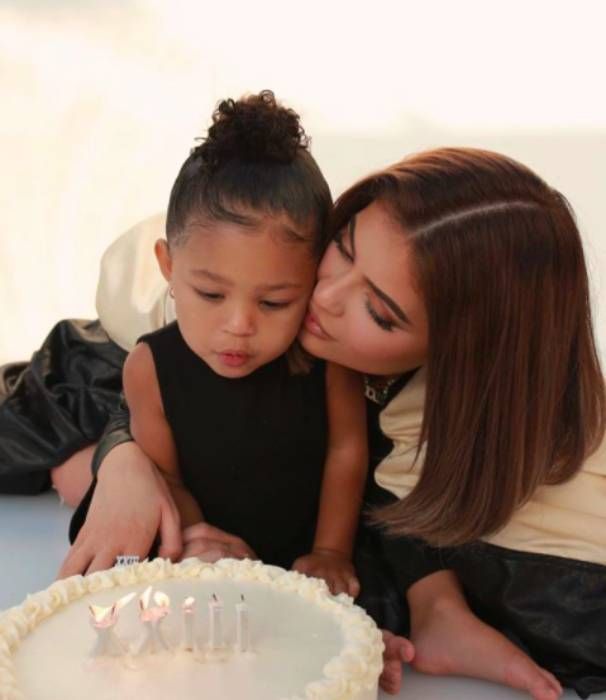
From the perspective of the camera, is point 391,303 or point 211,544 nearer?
point 391,303

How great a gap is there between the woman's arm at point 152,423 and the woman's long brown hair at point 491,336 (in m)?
0.33

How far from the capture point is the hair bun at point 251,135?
62.1 inches

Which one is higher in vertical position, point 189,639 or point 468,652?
point 189,639

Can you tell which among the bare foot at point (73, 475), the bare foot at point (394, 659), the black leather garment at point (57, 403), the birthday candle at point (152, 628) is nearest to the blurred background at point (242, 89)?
the black leather garment at point (57, 403)

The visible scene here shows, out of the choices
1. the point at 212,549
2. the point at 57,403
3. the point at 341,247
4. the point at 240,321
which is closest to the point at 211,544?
the point at 212,549

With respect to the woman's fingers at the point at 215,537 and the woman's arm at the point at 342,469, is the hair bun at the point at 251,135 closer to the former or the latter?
the woman's arm at the point at 342,469

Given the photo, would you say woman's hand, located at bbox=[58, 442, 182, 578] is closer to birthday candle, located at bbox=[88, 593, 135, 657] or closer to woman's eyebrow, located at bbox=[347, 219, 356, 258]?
birthday candle, located at bbox=[88, 593, 135, 657]

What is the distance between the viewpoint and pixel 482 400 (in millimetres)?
1556

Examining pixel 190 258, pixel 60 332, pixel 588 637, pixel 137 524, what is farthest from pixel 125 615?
pixel 60 332

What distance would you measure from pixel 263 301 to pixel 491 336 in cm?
28

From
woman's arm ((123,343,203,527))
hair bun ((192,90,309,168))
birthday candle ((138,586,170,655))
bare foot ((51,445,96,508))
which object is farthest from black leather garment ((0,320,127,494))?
birthday candle ((138,586,170,655))

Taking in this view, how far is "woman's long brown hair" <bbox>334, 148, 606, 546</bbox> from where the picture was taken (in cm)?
151

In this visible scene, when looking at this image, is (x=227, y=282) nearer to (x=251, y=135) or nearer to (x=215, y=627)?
(x=251, y=135)

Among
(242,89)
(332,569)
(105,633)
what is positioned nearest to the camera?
(105,633)
